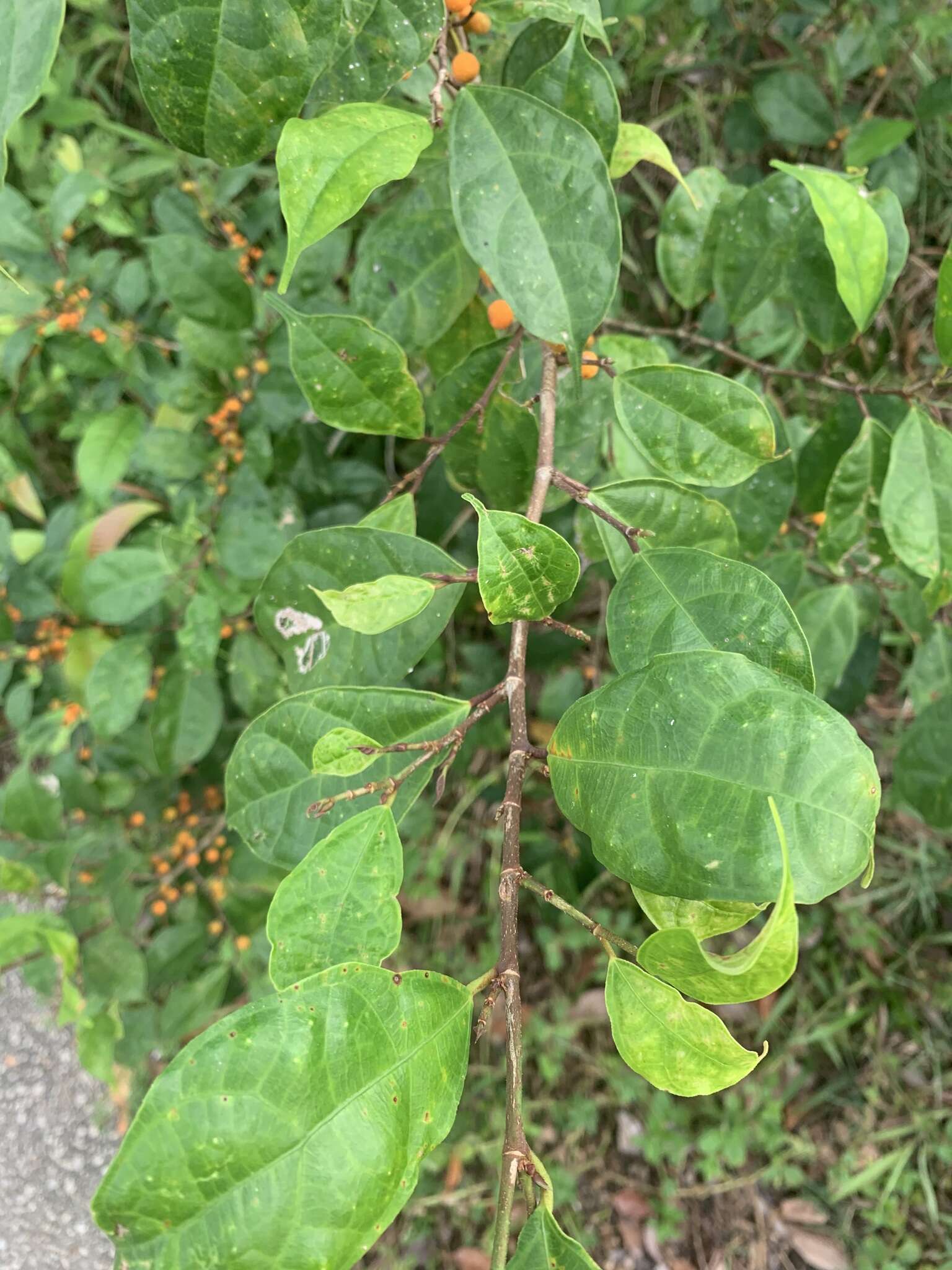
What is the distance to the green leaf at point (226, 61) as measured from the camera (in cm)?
53

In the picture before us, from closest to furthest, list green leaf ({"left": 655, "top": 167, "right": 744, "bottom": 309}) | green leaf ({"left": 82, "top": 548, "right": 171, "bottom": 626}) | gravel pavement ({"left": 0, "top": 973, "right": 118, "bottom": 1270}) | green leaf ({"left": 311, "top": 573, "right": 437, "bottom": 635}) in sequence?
green leaf ({"left": 311, "top": 573, "right": 437, "bottom": 635}), green leaf ({"left": 655, "top": 167, "right": 744, "bottom": 309}), green leaf ({"left": 82, "top": 548, "right": 171, "bottom": 626}), gravel pavement ({"left": 0, "top": 973, "right": 118, "bottom": 1270})

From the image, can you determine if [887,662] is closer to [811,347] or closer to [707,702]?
[811,347]

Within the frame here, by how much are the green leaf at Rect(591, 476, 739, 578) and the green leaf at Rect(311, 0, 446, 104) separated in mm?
370

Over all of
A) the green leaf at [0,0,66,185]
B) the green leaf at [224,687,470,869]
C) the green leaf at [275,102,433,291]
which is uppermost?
the green leaf at [0,0,66,185]

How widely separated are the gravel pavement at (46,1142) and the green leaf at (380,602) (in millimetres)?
2021

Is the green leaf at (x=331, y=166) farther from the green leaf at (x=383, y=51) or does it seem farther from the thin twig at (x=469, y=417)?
the thin twig at (x=469, y=417)

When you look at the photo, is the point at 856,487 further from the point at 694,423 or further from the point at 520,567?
the point at 520,567

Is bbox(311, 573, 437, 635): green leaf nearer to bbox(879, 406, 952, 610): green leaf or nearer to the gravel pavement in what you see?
bbox(879, 406, 952, 610): green leaf

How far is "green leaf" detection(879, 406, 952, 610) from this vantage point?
0.88m

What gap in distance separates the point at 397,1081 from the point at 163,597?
1.11m

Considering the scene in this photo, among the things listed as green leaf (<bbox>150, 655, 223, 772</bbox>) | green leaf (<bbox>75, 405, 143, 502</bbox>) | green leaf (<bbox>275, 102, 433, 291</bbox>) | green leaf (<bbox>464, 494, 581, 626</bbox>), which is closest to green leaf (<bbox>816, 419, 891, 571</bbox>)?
green leaf (<bbox>464, 494, 581, 626</bbox>)

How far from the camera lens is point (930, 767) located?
1.14 meters

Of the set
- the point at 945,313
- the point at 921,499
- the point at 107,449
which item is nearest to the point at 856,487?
the point at 921,499

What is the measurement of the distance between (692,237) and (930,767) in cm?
78
